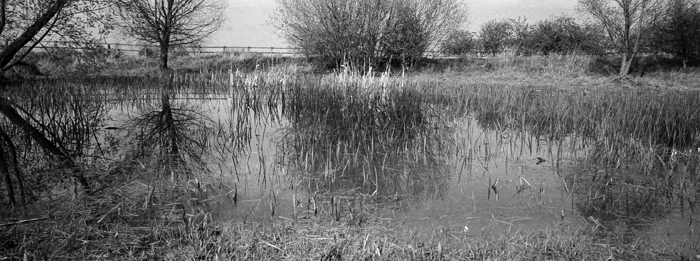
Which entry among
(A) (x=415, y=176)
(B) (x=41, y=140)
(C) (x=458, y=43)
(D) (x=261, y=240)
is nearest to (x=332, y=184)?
(A) (x=415, y=176)

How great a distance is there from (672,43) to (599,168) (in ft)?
74.7

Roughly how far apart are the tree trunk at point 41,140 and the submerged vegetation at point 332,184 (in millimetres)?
54

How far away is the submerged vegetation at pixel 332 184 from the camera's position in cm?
249

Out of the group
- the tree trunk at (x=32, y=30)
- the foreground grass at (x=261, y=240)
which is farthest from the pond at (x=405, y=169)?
the tree trunk at (x=32, y=30)

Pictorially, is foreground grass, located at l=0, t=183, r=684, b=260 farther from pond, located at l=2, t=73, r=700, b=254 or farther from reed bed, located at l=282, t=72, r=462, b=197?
reed bed, located at l=282, t=72, r=462, b=197

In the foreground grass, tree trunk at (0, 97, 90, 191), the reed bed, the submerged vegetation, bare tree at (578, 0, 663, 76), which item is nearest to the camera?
the foreground grass

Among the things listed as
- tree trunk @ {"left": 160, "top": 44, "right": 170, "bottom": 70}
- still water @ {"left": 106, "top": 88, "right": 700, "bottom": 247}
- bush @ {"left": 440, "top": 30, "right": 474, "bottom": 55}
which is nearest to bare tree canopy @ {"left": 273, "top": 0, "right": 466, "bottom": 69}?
bush @ {"left": 440, "top": 30, "right": 474, "bottom": 55}

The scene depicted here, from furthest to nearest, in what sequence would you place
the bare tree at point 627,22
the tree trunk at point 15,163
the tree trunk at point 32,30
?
1. the bare tree at point 627,22
2. the tree trunk at point 32,30
3. the tree trunk at point 15,163

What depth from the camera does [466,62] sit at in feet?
81.5

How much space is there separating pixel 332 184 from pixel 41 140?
11.0 feet

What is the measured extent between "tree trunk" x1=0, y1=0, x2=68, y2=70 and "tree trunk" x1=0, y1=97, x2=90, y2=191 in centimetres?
355

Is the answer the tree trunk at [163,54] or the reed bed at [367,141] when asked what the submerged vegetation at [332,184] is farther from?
the tree trunk at [163,54]

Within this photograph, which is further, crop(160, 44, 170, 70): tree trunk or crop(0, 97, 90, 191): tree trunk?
crop(160, 44, 170, 70): tree trunk

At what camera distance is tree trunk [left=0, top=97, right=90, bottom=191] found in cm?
362
